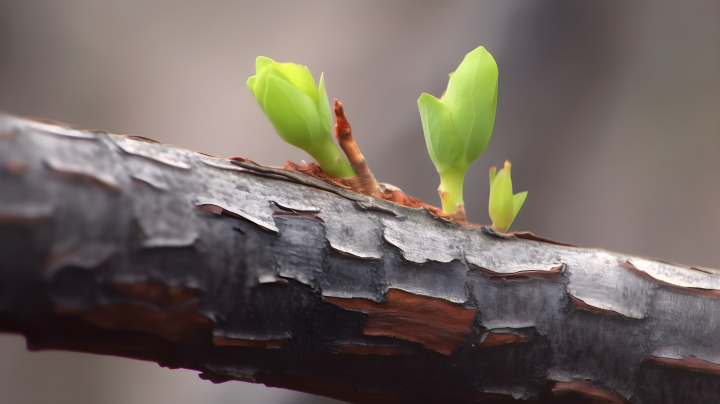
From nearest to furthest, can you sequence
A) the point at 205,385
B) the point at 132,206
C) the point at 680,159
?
the point at 132,206 < the point at 680,159 < the point at 205,385

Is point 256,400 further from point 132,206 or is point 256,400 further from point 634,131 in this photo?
point 634,131

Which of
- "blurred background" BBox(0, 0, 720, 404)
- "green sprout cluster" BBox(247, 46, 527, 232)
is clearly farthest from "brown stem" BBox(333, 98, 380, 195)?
"blurred background" BBox(0, 0, 720, 404)

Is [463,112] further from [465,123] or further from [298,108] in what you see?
[298,108]

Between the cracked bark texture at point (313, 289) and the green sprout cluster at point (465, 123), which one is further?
the green sprout cluster at point (465, 123)

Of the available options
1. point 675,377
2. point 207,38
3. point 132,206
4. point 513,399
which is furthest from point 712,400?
point 207,38

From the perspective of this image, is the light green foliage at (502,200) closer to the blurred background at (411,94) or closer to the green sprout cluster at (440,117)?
the green sprout cluster at (440,117)

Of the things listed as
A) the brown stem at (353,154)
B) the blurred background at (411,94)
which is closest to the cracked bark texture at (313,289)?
the brown stem at (353,154)
